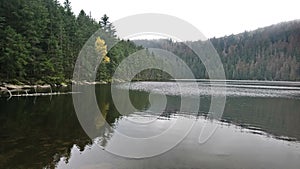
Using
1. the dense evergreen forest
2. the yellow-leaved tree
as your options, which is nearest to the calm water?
the dense evergreen forest

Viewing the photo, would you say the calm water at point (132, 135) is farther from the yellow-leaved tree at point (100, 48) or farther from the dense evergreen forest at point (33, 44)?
the yellow-leaved tree at point (100, 48)

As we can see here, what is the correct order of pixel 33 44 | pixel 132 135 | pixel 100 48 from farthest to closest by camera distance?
pixel 100 48, pixel 33 44, pixel 132 135

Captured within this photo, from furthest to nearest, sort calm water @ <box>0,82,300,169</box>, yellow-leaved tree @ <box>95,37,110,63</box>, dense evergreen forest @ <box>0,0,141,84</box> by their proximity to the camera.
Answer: yellow-leaved tree @ <box>95,37,110,63</box> < dense evergreen forest @ <box>0,0,141,84</box> < calm water @ <box>0,82,300,169</box>

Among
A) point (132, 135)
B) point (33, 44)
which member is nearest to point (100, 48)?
point (33, 44)

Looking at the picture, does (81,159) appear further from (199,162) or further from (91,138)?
(199,162)

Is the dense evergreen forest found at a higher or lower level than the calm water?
higher

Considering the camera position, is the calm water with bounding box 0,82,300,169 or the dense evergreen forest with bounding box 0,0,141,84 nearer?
the calm water with bounding box 0,82,300,169

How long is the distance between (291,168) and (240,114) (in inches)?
694

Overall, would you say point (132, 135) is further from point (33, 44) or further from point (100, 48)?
point (100, 48)

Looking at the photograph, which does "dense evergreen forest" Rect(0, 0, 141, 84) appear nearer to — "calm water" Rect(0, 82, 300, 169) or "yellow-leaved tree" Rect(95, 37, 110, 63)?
"yellow-leaved tree" Rect(95, 37, 110, 63)

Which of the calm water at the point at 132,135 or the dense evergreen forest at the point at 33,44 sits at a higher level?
the dense evergreen forest at the point at 33,44

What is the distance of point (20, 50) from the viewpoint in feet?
141

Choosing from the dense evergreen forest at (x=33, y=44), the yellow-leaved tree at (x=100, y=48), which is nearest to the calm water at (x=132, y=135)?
the dense evergreen forest at (x=33, y=44)

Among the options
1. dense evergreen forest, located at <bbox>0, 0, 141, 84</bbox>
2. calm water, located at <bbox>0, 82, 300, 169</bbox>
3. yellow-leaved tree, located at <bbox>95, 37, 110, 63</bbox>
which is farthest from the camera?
yellow-leaved tree, located at <bbox>95, 37, 110, 63</bbox>
